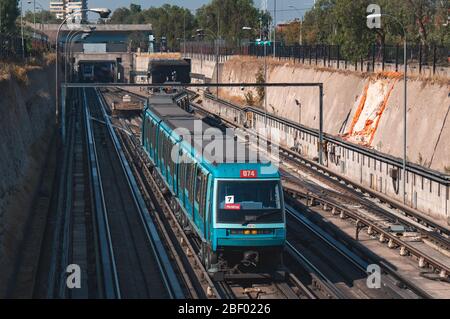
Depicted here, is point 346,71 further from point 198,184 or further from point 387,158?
point 198,184

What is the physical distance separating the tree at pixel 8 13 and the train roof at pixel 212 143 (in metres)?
46.3

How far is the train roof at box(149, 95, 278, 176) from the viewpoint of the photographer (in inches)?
879

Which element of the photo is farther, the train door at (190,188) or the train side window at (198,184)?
the train door at (190,188)

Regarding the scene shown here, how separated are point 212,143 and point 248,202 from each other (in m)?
3.77

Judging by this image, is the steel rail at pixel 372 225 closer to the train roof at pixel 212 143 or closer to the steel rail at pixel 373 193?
the steel rail at pixel 373 193

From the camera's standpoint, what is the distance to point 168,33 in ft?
567

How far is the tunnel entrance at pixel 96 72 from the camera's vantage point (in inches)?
4808

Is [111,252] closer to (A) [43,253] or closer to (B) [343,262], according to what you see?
(A) [43,253]

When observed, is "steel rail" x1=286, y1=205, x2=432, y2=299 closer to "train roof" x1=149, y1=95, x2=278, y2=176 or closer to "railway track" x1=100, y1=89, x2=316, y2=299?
"railway track" x1=100, y1=89, x2=316, y2=299

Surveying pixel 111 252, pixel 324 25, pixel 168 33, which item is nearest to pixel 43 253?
pixel 111 252

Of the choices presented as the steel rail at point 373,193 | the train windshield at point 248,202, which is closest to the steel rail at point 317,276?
the train windshield at point 248,202

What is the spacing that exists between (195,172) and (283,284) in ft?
14.2

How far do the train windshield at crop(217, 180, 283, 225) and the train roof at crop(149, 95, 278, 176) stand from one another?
69 cm

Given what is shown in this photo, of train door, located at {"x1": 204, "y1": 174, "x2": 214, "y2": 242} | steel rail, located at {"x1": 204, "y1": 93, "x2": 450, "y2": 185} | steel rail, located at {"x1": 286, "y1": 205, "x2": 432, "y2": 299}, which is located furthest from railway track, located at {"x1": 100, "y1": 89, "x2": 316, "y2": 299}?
steel rail, located at {"x1": 204, "y1": 93, "x2": 450, "y2": 185}
